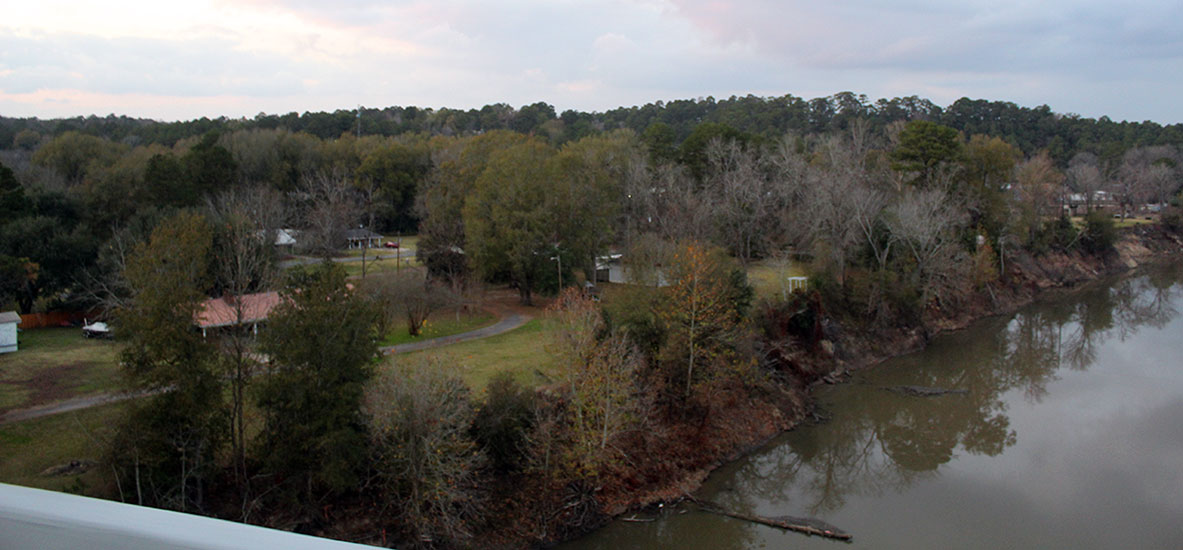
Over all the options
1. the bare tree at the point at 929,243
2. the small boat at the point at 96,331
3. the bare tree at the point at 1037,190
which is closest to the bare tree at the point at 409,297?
the small boat at the point at 96,331

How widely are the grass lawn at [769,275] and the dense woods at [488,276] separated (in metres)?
0.66

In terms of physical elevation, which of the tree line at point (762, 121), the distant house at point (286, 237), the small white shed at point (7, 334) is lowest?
the small white shed at point (7, 334)

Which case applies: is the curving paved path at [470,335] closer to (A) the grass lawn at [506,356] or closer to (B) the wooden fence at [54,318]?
(A) the grass lawn at [506,356]

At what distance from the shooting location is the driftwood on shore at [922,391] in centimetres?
2380

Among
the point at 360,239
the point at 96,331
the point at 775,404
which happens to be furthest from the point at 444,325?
the point at 360,239

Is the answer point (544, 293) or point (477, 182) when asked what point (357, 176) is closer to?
point (477, 182)

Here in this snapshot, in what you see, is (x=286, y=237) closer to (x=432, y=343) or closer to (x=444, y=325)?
(x=444, y=325)

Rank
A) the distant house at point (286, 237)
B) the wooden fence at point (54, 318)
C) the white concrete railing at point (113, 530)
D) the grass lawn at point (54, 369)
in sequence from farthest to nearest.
→ the distant house at point (286, 237) → the wooden fence at point (54, 318) → the grass lawn at point (54, 369) → the white concrete railing at point (113, 530)

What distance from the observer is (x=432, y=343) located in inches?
936

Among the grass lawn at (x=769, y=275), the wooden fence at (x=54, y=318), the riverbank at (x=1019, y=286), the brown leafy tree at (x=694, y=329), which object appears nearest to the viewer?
the brown leafy tree at (x=694, y=329)

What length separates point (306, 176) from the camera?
45.2m

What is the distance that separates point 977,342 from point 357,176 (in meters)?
35.9

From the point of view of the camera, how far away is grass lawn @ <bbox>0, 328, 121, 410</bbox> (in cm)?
1723

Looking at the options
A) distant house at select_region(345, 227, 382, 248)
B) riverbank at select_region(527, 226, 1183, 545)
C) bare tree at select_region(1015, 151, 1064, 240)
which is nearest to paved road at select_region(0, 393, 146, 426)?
riverbank at select_region(527, 226, 1183, 545)
